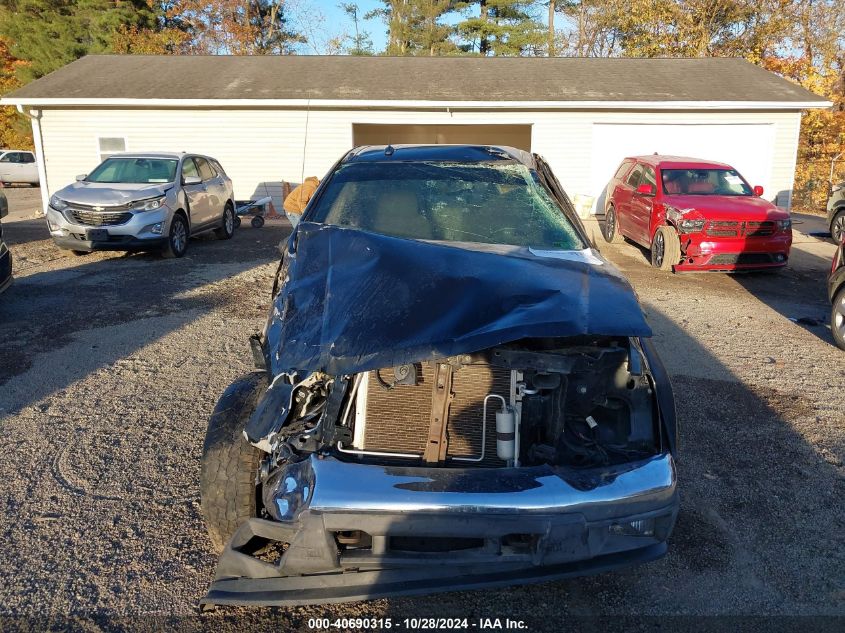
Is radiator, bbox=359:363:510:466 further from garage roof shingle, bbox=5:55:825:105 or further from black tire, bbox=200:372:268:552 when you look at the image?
garage roof shingle, bbox=5:55:825:105

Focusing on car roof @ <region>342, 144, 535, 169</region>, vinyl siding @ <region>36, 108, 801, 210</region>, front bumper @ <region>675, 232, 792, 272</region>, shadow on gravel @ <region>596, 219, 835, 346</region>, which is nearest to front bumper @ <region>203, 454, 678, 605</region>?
car roof @ <region>342, 144, 535, 169</region>

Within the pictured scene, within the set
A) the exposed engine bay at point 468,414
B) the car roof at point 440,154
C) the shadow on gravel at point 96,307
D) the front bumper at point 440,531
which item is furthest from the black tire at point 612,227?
the front bumper at point 440,531

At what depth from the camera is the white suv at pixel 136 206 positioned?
33.3 feet

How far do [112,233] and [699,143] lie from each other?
13901 mm

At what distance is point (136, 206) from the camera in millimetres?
10297

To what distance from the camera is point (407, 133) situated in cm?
2295

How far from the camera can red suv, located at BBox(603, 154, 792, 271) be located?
10.1m

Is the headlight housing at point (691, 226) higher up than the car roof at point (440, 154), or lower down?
lower down

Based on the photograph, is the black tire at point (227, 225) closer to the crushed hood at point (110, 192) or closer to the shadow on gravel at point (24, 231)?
the crushed hood at point (110, 192)

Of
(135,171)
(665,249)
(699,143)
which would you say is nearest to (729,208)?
(665,249)

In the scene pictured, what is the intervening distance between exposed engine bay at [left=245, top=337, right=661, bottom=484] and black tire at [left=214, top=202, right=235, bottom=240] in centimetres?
1106

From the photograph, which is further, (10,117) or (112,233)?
(10,117)

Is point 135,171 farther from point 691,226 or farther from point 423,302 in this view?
point 423,302

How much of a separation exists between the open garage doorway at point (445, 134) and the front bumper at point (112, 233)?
8530mm
